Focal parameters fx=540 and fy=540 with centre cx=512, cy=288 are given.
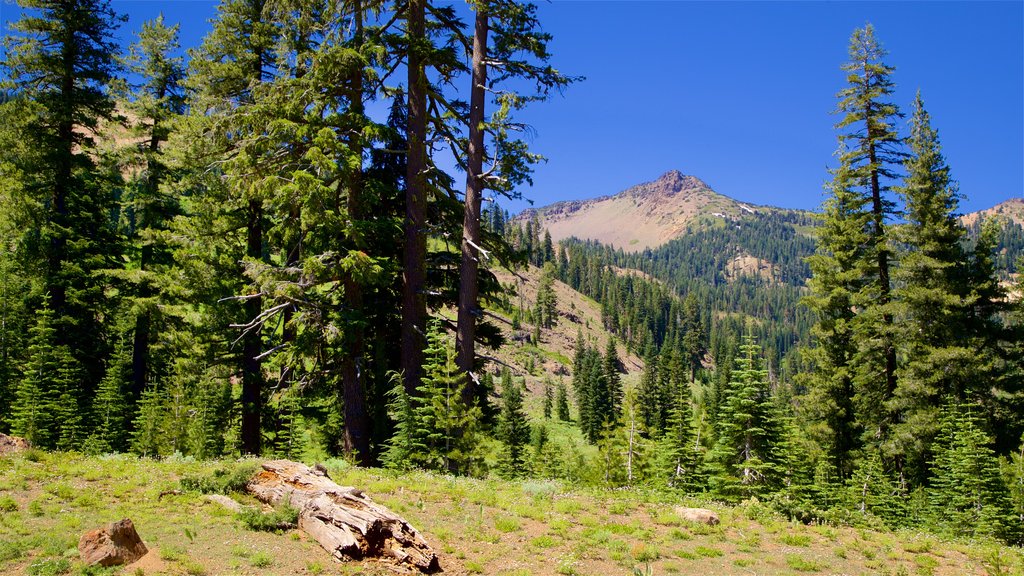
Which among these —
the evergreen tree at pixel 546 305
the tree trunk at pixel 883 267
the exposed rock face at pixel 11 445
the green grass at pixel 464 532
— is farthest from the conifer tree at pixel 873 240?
the evergreen tree at pixel 546 305

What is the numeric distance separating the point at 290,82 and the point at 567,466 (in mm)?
32897

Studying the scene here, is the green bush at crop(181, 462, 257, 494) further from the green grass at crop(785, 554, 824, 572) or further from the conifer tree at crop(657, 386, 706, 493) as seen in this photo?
the conifer tree at crop(657, 386, 706, 493)

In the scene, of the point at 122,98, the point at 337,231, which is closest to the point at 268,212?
the point at 337,231

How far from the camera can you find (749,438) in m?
Result: 14.4

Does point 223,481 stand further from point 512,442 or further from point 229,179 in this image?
Result: point 512,442

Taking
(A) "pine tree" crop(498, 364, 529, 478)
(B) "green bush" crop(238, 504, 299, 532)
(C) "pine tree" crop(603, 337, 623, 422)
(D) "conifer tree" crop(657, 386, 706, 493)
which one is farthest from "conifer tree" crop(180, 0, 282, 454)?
(C) "pine tree" crop(603, 337, 623, 422)

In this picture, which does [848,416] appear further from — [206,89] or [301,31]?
[206,89]

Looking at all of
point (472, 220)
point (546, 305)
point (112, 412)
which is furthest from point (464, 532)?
point (546, 305)

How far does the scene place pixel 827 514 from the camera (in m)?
11.6

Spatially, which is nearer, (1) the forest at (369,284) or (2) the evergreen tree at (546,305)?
(1) the forest at (369,284)

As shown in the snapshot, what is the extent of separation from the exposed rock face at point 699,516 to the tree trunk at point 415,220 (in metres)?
7.70

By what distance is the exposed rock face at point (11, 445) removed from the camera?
1151 centimetres

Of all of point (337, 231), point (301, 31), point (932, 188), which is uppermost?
point (301, 31)

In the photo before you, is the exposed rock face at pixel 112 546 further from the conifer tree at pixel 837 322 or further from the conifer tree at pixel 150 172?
the conifer tree at pixel 837 322
